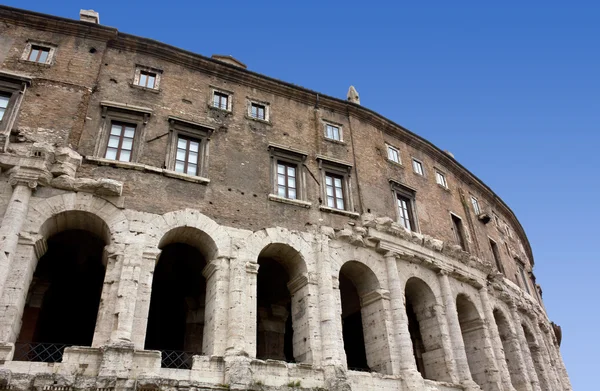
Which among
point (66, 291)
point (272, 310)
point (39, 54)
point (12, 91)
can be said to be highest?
point (39, 54)

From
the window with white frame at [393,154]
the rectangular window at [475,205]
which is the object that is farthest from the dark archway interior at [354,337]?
the rectangular window at [475,205]

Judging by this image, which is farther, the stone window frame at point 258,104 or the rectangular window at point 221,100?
the stone window frame at point 258,104

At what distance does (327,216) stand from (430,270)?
13.4 ft

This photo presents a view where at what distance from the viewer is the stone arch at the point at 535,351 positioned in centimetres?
1953

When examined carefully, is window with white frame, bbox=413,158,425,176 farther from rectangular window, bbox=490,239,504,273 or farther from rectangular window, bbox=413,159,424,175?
rectangular window, bbox=490,239,504,273

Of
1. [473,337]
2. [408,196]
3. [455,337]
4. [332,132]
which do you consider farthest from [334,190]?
[473,337]

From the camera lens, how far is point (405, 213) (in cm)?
1670

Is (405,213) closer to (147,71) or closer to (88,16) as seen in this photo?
(147,71)

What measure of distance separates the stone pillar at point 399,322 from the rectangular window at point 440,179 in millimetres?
5783

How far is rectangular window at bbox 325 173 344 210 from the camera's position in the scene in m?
15.0

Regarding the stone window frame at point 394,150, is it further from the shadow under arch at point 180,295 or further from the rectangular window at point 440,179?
the shadow under arch at point 180,295

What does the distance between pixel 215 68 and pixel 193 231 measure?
587 centimetres

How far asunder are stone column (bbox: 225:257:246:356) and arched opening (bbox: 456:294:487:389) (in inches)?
333

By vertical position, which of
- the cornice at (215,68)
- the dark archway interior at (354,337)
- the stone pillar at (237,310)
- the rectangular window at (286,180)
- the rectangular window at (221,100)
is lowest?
the stone pillar at (237,310)
